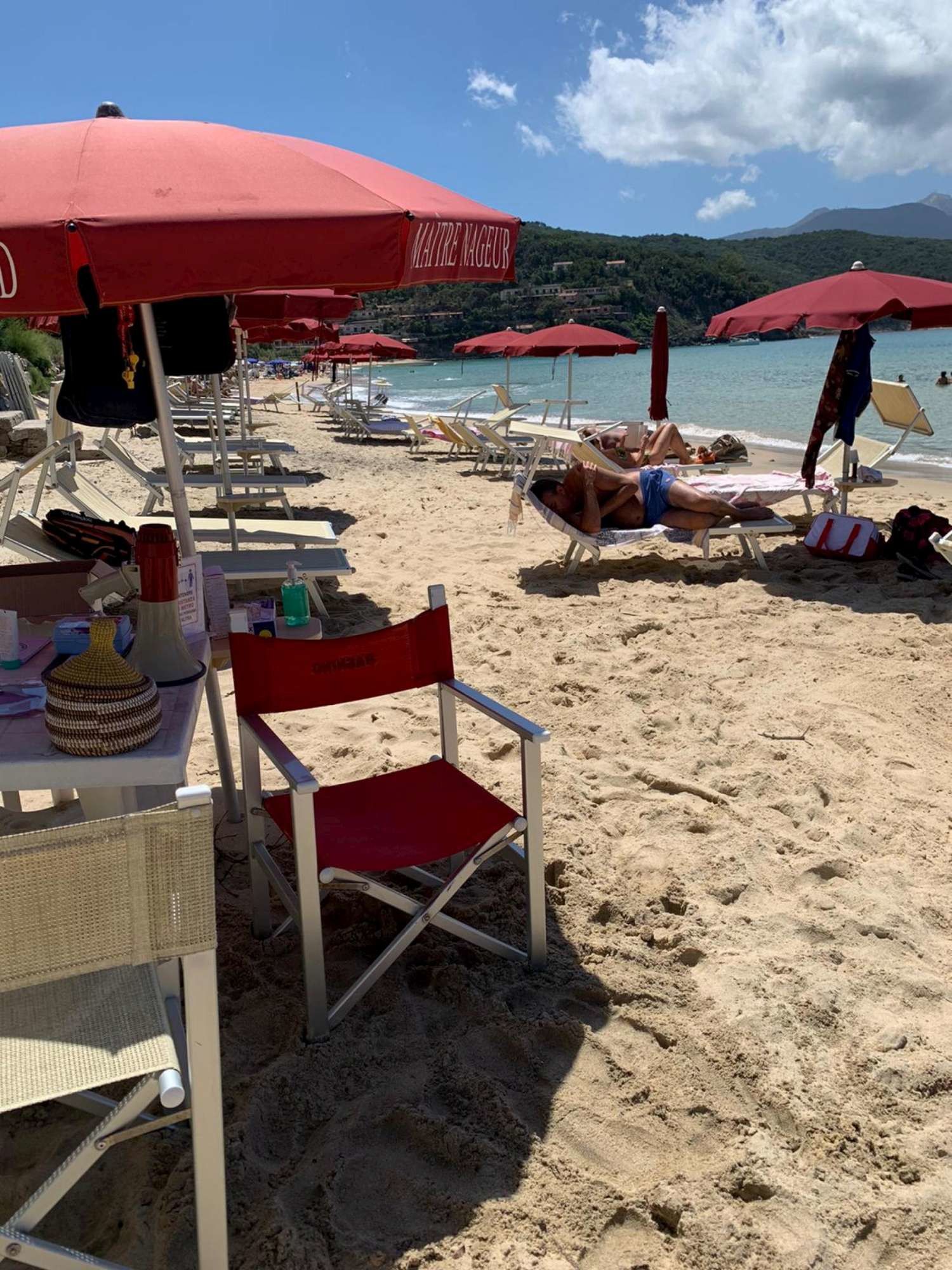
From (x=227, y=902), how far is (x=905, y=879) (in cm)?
196

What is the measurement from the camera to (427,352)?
68.9 m

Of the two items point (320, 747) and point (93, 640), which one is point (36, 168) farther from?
point (320, 747)

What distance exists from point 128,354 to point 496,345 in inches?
457

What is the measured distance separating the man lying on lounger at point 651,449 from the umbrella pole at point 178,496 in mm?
6915

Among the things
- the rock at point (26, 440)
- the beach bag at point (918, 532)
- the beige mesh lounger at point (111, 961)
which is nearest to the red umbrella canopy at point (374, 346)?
the rock at point (26, 440)

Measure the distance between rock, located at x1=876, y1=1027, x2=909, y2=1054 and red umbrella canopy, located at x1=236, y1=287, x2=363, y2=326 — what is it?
21.5ft

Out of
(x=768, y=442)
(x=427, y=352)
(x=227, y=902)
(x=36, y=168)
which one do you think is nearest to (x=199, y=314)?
(x=36, y=168)

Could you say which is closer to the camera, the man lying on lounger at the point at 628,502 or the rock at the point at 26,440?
the man lying on lounger at the point at 628,502

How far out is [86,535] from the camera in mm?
5039

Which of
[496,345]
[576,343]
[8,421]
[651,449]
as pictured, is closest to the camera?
[651,449]

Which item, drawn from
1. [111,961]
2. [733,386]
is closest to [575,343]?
[111,961]

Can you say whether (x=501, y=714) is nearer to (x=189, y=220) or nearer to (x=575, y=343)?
(x=189, y=220)

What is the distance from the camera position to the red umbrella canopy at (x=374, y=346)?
18672 mm

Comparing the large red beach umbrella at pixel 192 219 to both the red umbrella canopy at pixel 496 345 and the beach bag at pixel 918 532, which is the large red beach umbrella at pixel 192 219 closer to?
the beach bag at pixel 918 532
